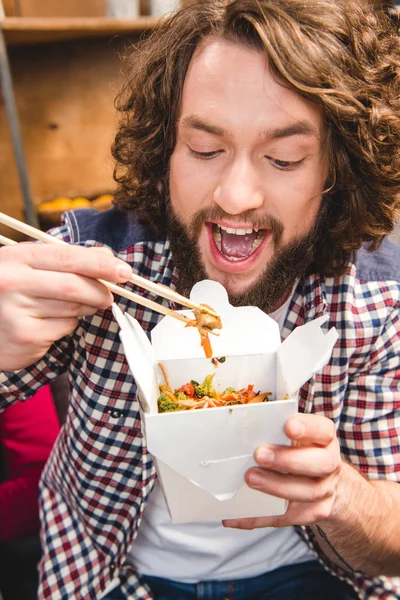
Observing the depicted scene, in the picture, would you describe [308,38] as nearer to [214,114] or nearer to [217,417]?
[214,114]

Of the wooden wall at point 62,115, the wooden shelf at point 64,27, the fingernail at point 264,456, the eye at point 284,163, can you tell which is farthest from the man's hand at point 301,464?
the wooden wall at point 62,115

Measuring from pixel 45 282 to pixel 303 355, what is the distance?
16.7 inches

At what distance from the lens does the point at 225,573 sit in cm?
125

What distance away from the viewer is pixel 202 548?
4.01 feet

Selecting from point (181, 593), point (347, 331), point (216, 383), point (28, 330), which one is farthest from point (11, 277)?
point (181, 593)

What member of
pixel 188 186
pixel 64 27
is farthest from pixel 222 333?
pixel 64 27

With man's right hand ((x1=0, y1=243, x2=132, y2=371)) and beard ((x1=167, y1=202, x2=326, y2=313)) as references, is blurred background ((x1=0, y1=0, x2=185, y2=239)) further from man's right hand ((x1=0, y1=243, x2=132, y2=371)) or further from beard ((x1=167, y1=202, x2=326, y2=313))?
man's right hand ((x1=0, y1=243, x2=132, y2=371))

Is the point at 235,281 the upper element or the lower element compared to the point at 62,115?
lower

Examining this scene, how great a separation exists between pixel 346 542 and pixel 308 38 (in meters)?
1.04

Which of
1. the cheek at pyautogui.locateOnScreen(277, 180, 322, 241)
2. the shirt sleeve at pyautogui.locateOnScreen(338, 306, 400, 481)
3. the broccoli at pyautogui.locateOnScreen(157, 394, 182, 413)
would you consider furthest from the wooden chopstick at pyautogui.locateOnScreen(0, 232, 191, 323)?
the shirt sleeve at pyautogui.locateOnScreen(338, 306, 400, 481)

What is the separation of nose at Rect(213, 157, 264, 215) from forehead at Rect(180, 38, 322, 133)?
8 cm

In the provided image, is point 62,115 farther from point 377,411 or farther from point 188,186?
point 377,411

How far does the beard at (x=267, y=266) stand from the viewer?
3.85 ft

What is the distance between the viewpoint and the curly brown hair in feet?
3.51
